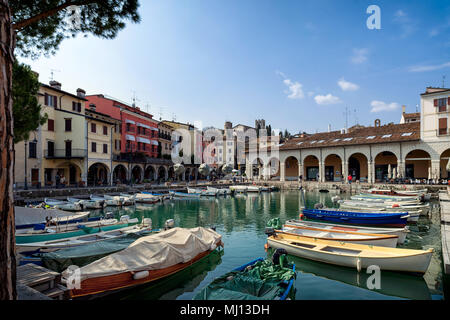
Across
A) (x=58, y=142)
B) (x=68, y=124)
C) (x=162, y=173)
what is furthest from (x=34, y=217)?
(x=162, y=173)

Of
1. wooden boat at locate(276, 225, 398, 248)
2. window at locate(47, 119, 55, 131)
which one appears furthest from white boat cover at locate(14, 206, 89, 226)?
window at locate(47, 119, 55, 131)

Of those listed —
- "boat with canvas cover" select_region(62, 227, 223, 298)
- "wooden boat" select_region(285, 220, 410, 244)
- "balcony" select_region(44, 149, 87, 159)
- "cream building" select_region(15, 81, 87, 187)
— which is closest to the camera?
"boat with canvas cover" select_region(62, 227, 223, 298)

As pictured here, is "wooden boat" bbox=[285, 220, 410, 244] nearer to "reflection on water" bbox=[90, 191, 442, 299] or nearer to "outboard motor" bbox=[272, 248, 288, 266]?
"reflection on water" bbox=[90, 191, 442, 299]

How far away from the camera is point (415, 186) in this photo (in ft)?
107

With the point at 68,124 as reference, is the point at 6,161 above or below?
below

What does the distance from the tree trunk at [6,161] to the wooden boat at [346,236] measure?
1094 centimetres

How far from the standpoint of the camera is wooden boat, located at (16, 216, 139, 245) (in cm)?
1104

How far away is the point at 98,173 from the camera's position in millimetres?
38812

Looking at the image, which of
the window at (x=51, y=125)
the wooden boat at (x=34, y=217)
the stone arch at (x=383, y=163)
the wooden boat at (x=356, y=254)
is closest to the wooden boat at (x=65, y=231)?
the wooden boat at (x=34, y=217)

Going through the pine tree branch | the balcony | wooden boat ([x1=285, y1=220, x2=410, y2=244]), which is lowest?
wooden boat ([x1=285, y1=220, x2=410, y2=244])

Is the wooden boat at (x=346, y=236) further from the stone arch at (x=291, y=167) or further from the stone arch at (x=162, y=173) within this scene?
the stone arch at (x=162, y=173)

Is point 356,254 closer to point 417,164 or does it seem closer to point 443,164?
point 443,164

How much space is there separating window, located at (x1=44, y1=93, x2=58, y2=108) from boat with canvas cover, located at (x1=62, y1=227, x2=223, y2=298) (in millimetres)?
27201

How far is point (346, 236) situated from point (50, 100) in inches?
1273
